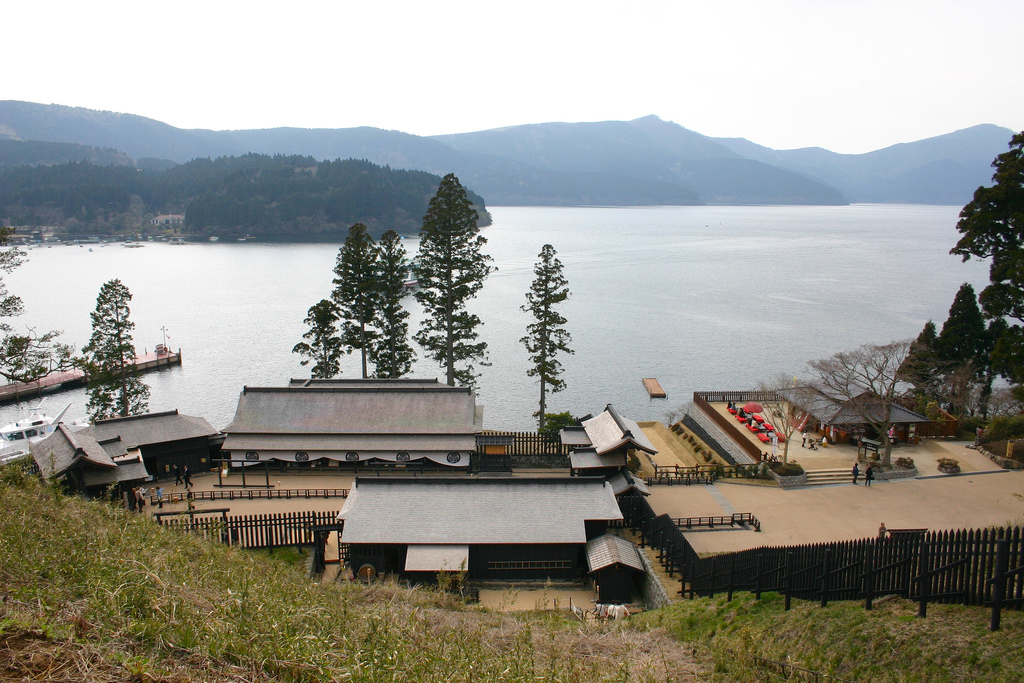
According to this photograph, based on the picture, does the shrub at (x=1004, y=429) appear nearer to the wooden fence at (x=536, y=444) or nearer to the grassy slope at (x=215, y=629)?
the wooden fence at (x=536, y=444)

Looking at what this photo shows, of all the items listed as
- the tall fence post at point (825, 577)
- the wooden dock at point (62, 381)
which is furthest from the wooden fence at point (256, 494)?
the wooden dock at point (62, 381)

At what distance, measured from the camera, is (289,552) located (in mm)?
18812

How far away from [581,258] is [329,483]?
113 meters

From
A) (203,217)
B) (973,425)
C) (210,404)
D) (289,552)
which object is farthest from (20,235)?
(973,425)

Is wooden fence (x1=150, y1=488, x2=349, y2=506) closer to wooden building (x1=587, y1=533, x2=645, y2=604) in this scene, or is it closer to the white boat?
wooden building (x1=587, y1=533, x2=645, y2=604)

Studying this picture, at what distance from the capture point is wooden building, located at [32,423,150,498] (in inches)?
842

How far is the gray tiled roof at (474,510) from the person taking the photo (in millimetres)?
18516

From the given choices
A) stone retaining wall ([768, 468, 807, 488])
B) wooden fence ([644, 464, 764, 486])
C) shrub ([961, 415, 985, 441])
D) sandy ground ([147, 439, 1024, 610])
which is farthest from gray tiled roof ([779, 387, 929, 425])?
wooden fence ([644, 464, 764, 486])

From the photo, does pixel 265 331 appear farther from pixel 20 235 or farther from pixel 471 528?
pixel 20 235

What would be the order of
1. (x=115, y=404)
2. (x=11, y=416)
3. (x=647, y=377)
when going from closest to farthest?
1. (x=115, y=404)
2. (x=11, y=416)
3. (x=647, y=377)

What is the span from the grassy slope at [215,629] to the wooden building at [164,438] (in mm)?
14989

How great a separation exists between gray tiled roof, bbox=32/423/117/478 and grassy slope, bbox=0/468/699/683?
955cm

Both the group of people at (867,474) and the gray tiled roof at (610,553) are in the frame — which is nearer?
the gray tiled roof at (610,553)

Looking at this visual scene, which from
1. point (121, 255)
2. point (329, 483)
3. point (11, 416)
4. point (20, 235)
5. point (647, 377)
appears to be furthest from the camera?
point (20, 235)
